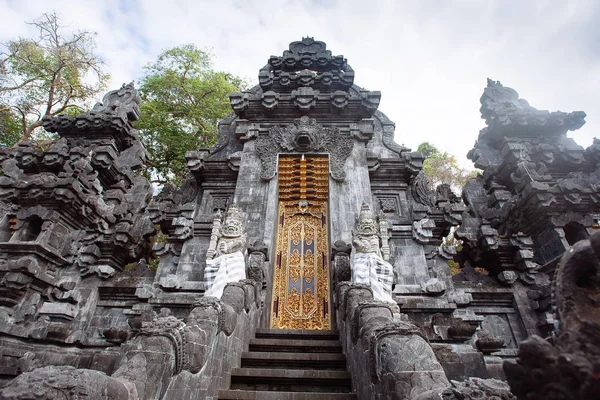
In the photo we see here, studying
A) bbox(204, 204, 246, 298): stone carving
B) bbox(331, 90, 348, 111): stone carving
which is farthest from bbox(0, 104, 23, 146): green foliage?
bbox(331, 90, 348, 111): stone carving

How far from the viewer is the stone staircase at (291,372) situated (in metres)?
4.19

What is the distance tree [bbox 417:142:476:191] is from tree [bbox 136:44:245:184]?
13.7 metres

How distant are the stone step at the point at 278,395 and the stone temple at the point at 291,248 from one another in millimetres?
26

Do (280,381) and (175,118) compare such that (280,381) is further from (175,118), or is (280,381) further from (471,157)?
(175,118)

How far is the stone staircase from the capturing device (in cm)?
419

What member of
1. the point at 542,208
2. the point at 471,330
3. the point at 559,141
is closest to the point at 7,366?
the point at 471,330

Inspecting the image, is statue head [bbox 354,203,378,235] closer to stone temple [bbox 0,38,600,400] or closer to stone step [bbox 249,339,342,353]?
stone temple [bbox 0,38,600,400]

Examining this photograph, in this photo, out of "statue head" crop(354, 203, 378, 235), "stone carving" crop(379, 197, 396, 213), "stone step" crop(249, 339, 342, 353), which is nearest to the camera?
"stone step" crop(249, 339, 342, 353)

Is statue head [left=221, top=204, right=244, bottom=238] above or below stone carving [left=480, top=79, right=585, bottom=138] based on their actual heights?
below

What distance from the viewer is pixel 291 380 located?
459 cm

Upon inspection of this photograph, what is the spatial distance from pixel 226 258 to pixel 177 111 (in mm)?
16079

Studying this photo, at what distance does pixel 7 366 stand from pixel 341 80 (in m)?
11.1

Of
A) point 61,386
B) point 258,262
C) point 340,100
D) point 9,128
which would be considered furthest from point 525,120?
point 9,128

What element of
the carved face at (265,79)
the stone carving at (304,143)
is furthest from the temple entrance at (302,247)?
the carved face at (265,79)
